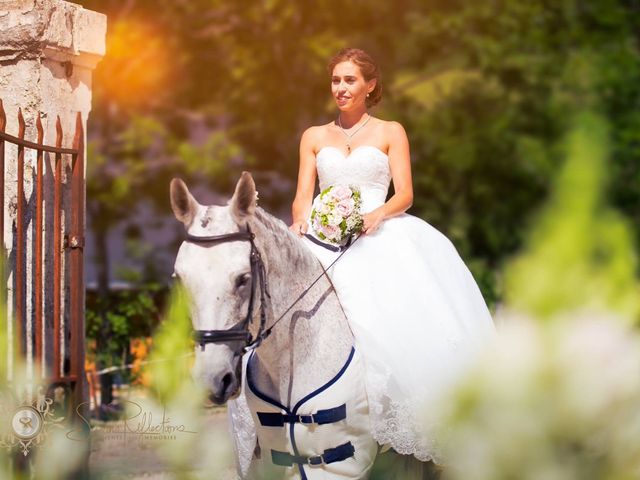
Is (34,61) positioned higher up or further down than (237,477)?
higher up

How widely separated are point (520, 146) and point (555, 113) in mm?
1192

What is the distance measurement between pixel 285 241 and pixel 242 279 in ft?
1.52

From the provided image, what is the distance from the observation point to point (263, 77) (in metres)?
21.0

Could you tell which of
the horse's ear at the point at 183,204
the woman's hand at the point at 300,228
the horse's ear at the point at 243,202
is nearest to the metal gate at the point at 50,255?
the woman's hand at the point at 300,228

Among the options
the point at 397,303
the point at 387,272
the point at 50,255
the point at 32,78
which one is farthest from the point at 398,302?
the point at 32,78

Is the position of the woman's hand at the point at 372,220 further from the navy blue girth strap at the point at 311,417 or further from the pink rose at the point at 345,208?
the navy blue girth strap at the point at 311,417

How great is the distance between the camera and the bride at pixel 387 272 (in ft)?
13.5

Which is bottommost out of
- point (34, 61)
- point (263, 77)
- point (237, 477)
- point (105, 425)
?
point (105, 425)

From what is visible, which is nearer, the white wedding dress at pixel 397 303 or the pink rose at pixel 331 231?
the white wedding dress at pixel 397 303

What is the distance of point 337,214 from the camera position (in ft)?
14.1

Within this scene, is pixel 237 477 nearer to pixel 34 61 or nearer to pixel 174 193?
pixel 174 193

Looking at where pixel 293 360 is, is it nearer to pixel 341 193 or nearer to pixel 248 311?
pixel 248 311

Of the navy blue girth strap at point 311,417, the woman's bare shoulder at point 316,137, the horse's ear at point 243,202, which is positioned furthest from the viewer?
the woman's bare shoulder at point 316,137

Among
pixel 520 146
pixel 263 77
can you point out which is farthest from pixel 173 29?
pixel 520 146
